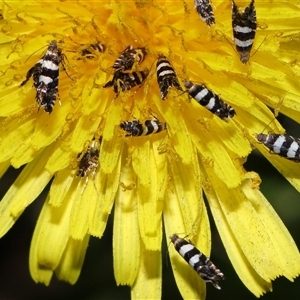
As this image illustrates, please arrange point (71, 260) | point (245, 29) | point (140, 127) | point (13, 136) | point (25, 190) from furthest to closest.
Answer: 1. point (71, 260)
2. point (25, 190)
3. point (13, 136)
4. point (140, 127)
5. point (245, 29)

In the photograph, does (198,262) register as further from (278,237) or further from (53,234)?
(53,234)

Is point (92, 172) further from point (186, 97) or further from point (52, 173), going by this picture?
point (186, 97)

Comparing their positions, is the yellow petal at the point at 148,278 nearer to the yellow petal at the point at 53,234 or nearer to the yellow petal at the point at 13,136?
the yellow petal at the point at 53,234

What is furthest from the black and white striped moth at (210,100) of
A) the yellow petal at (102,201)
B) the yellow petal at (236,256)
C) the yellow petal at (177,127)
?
the yellow petal at (102,201)

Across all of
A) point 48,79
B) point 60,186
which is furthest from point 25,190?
point 48,79

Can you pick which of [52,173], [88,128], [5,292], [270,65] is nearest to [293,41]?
[270,65]
